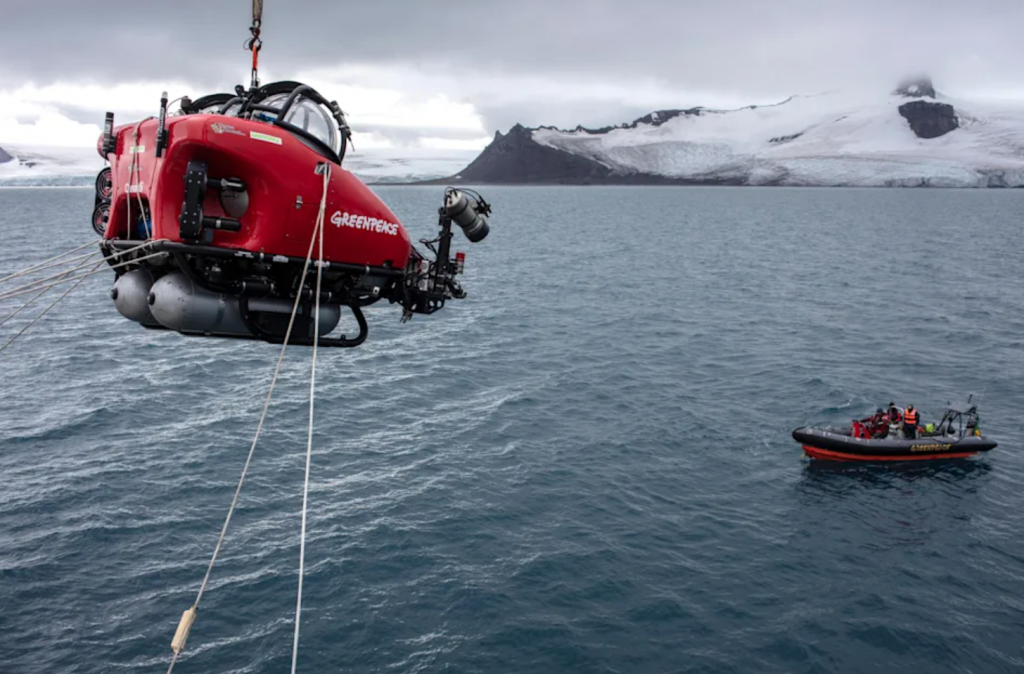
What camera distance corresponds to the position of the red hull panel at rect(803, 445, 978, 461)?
3180 cm

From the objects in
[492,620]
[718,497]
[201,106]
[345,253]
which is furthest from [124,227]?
[718,497]

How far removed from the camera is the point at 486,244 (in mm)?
105750

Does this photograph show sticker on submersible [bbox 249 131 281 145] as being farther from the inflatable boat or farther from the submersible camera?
the inflatable boat

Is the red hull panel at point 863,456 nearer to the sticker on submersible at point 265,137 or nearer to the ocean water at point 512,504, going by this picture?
the ocean water at point 512,504

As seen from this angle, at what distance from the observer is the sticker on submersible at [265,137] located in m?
14.0

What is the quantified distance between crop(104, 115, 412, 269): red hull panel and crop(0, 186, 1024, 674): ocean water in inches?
401

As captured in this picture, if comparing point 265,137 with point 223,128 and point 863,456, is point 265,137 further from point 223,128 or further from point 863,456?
point 863,456

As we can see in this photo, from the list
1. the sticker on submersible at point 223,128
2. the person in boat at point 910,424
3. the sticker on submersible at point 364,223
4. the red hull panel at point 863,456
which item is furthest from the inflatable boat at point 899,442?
the sticker on submersible at point 223,128

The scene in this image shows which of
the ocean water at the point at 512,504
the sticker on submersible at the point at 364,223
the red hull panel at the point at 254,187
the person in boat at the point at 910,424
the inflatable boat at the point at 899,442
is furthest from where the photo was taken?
the person in boat at the point at 910,424

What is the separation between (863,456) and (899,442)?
1.51 meters

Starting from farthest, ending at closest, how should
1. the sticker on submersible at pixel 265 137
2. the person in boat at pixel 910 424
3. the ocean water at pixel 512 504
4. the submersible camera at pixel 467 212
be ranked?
the person in boat at pixel 910 424
the ocean water at pixel 512 504
the submersible camera at pixel 467 212
the sticker on submersible at pixel 265 137

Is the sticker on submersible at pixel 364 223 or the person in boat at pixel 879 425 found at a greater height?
the sticker on submersible at pixel 364 223

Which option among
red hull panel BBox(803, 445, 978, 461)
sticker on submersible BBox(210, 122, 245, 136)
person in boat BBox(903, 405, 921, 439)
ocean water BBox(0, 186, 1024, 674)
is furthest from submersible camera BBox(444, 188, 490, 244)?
person in boat BBox(903, 405, 921, 439)

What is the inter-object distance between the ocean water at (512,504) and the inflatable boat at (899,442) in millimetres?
578
